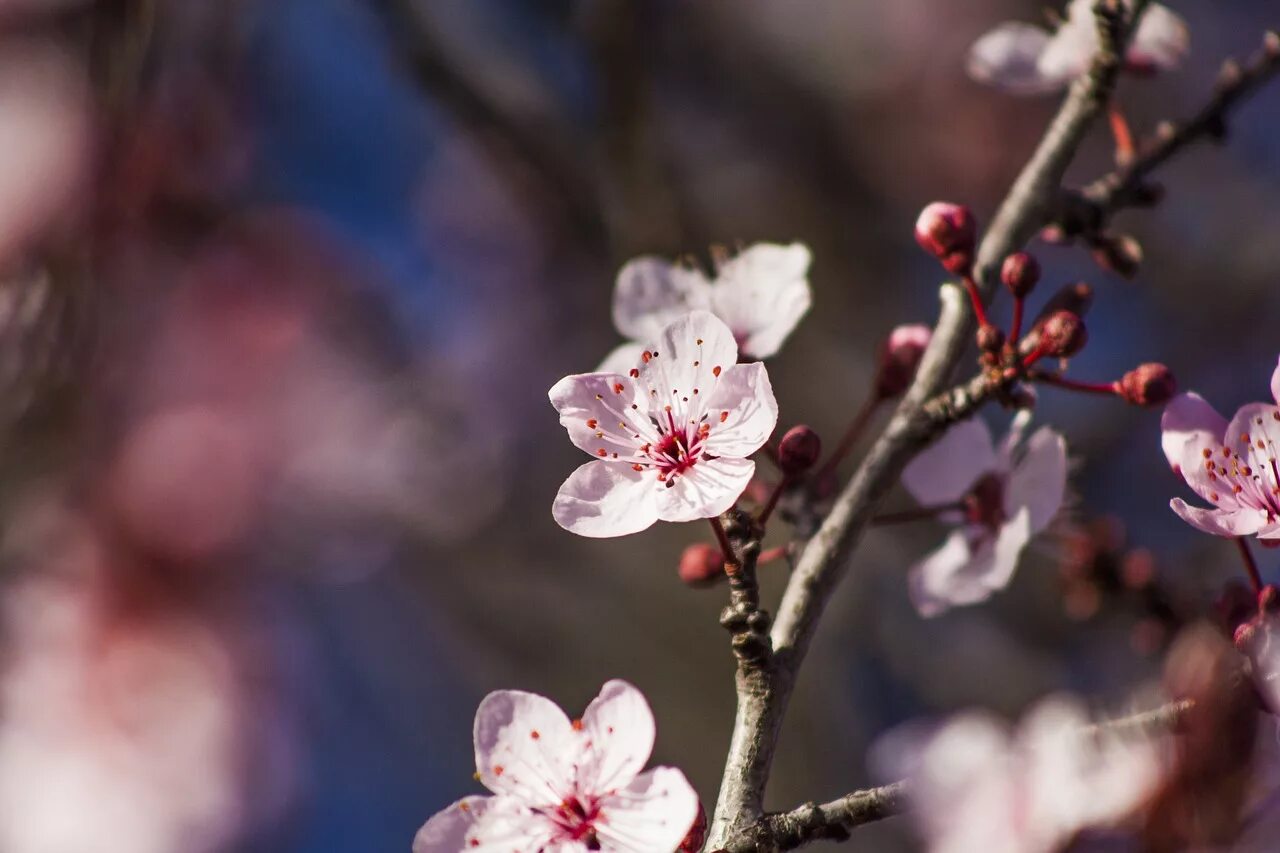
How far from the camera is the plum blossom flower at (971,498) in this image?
121cm

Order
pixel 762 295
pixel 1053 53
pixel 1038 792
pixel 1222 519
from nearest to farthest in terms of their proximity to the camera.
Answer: pixel 1038 792 → pixel 1222 519 → pixel 762 295 → pixel 1053 53

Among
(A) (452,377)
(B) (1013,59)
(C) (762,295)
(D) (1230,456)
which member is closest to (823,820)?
(D) (1230,456)

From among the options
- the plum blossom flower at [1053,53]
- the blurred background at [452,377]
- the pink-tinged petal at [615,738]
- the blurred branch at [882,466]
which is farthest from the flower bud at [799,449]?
the blurred background at [452,377]

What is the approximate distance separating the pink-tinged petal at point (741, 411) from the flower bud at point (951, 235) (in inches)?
10.7

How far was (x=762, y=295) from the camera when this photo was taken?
125 cm

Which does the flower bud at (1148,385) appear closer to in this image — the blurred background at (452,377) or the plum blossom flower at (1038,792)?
the plum blossom flower at (1038,792)

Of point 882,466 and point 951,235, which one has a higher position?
point 951,235

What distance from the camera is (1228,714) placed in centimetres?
60

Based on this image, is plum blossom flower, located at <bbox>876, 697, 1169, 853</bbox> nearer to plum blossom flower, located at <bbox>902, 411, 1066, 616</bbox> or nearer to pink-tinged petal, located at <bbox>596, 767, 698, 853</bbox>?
pink-tinged petal, located at <bbox>596, 767, 698, 853</bbox>

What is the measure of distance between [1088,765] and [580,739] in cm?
41

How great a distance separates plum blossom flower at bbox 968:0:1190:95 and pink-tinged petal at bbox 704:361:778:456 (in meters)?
0.64

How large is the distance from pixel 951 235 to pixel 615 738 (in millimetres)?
595

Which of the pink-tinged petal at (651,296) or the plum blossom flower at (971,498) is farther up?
the pink-tinged petal at (651,296)

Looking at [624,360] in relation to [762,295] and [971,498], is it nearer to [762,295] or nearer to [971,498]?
[762,295]
